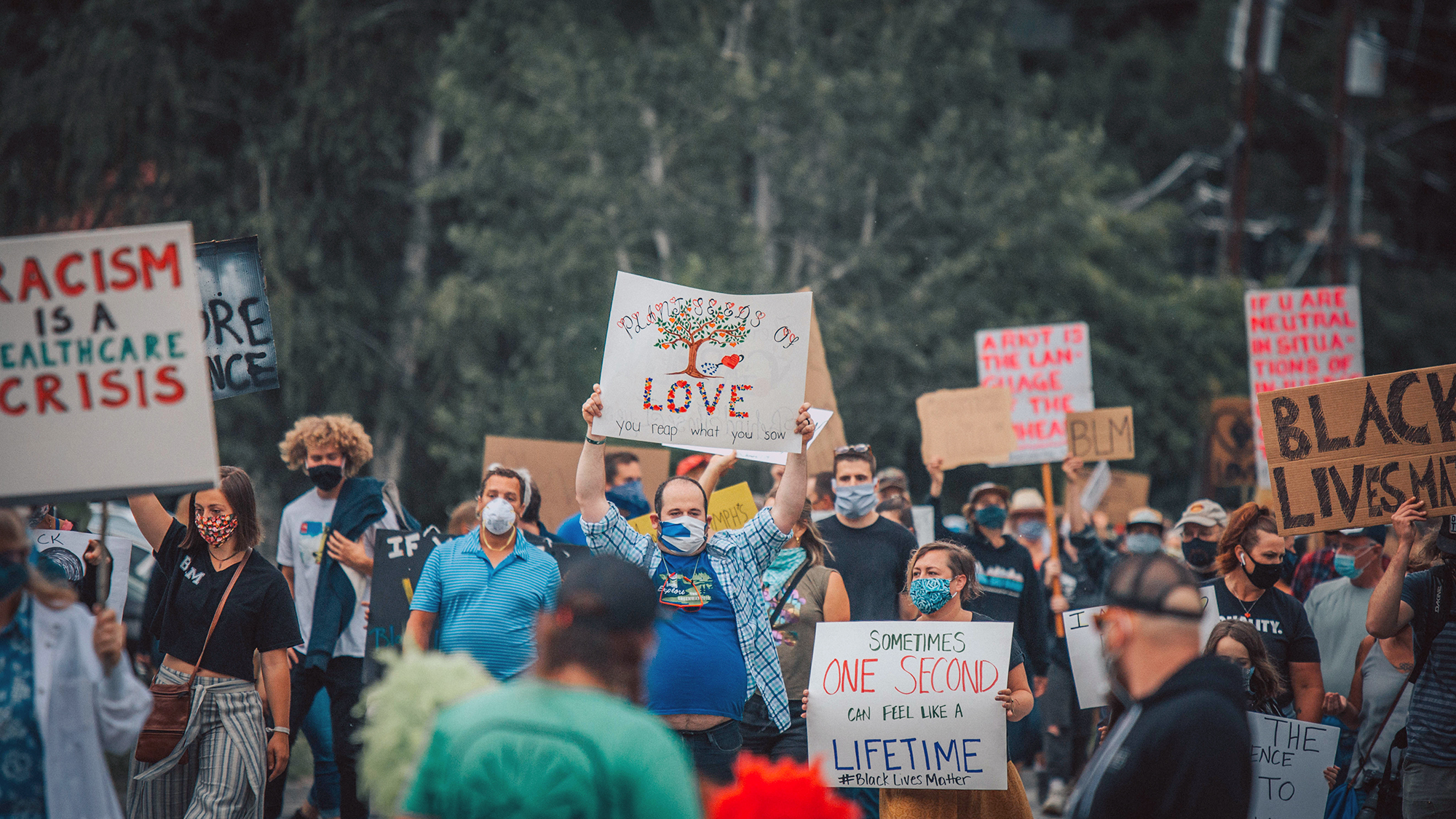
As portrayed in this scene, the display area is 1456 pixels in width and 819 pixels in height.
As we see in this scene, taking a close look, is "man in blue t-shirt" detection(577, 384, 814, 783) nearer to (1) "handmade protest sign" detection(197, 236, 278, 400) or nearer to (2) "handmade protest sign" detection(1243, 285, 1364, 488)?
(1) "handmade protest sign" detection(197, 236, 278, 400)

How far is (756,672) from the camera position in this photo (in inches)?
208

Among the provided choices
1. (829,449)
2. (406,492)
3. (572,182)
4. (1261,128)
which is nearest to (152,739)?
(829,449)

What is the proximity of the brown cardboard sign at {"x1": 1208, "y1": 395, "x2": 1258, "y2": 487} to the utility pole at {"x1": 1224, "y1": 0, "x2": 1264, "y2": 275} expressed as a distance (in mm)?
9986

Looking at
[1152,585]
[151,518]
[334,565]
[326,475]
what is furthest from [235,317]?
[1152,585]

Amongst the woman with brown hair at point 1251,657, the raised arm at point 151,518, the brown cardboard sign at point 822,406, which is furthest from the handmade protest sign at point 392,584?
the woman with brown hair at point 1251,657

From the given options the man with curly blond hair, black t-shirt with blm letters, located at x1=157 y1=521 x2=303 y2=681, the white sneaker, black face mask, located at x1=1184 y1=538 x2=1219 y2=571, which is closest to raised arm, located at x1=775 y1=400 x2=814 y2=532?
black t-shirt with blm letters, located at x1=157 y1=521 x2=303 y2=681

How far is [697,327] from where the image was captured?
227 inches

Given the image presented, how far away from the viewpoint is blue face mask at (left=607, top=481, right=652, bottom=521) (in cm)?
794

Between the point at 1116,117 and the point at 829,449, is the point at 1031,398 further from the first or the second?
the point at 1116,117

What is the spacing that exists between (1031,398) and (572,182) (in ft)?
35.7

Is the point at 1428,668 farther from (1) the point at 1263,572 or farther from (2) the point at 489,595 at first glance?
(2) the point at 489,595

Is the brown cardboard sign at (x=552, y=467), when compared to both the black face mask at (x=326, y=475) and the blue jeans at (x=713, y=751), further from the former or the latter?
the blue jeans at (x=713, y=751)

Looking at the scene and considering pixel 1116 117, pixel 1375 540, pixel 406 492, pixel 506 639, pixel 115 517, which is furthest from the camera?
pixel 1116 117

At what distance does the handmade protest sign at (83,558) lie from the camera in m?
5.58
